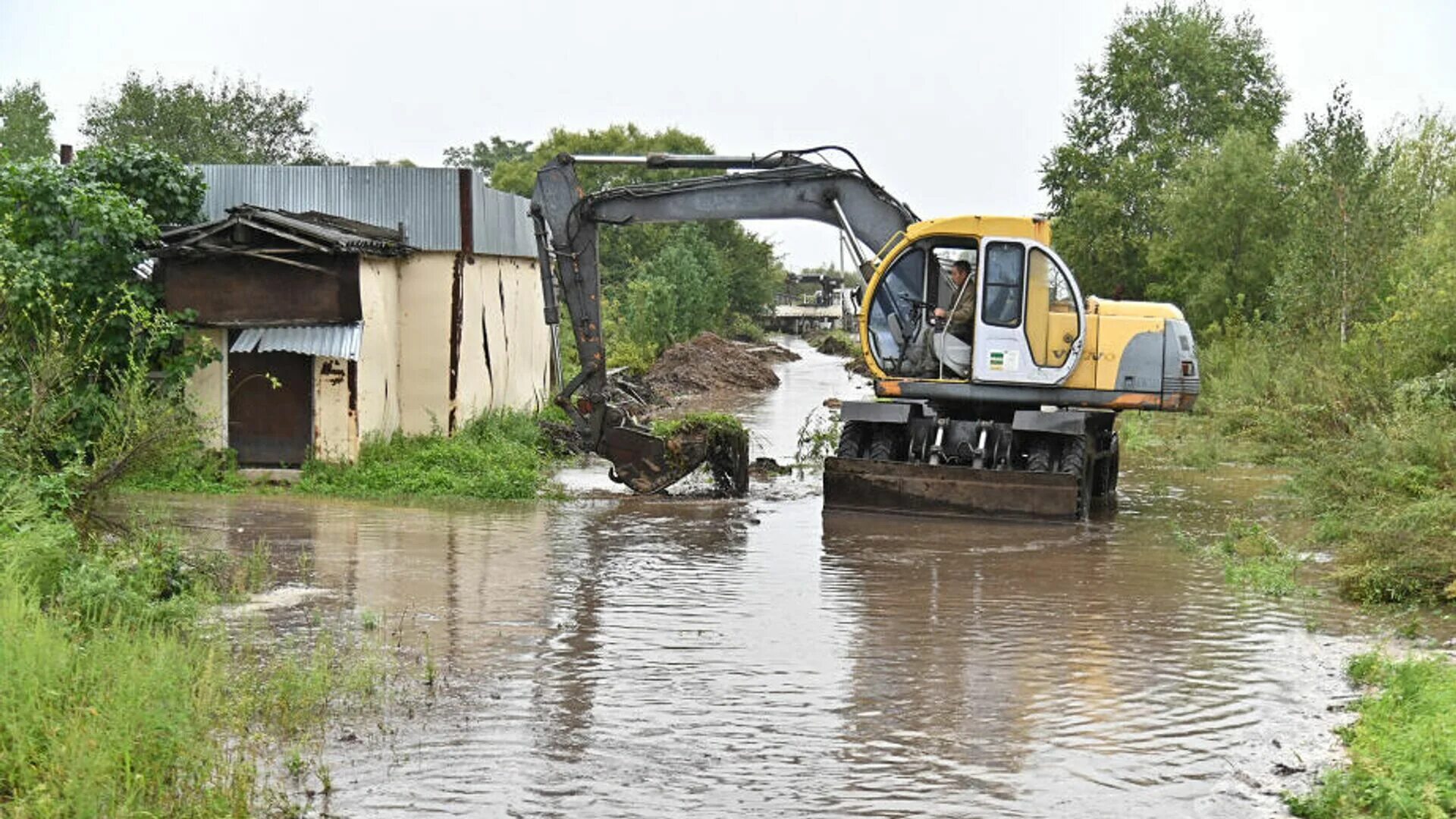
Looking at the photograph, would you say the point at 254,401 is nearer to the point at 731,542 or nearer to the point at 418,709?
the point at 731,542

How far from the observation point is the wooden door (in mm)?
22281

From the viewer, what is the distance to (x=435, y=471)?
2270 cm

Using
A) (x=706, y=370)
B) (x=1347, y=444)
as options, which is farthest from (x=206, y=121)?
(x=1347, y=444)

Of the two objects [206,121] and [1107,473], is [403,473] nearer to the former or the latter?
[1107,473]

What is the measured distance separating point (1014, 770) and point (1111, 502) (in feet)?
44.5

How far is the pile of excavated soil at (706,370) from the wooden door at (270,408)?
67.9 feet

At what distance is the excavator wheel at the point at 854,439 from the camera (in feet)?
69.8

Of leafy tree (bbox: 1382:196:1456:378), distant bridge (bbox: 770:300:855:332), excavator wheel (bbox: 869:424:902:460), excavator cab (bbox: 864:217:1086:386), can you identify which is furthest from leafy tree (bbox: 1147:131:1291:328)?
distant bridge (bbox: 770:300:855:332)

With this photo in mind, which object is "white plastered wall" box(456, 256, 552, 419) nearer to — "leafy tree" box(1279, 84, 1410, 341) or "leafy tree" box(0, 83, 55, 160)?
"leafy tree" box(1279, 84, 1410, 341)

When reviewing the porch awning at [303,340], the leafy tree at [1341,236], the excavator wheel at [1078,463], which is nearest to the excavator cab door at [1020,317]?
the excavator wheel at [1078,463]

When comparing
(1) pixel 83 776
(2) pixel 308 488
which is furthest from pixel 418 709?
(2) pixel 308 488

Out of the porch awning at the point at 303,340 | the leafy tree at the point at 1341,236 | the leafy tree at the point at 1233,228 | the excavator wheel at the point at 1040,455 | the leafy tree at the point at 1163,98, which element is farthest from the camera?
the leafy tree at the point at 1163,98

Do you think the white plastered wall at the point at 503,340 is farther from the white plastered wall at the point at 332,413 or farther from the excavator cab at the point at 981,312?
the excavator cab at the point at 981,312

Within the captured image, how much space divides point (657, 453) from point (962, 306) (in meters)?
4.38
